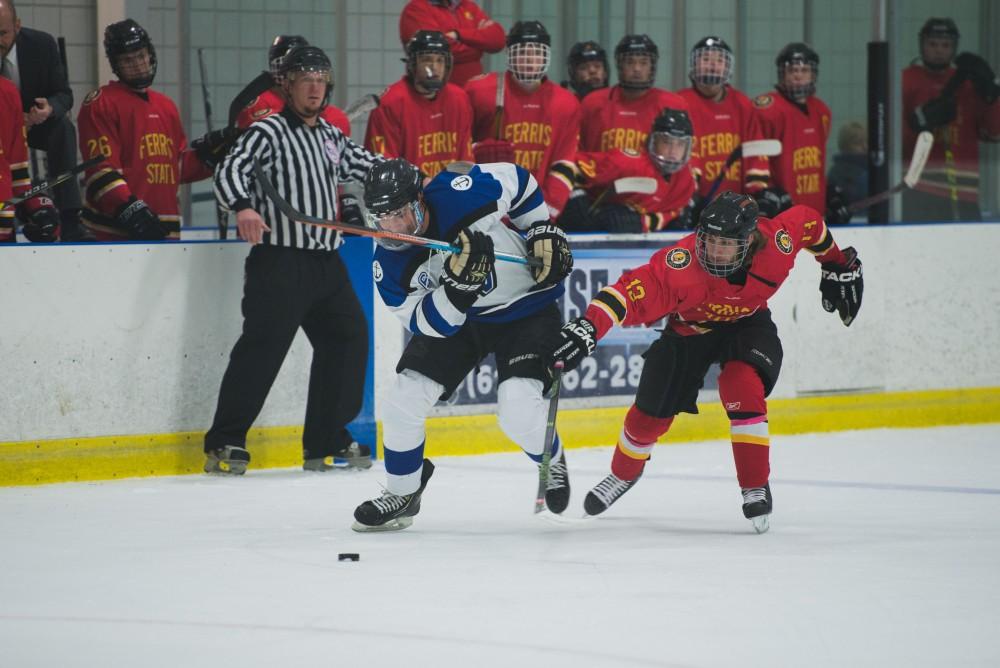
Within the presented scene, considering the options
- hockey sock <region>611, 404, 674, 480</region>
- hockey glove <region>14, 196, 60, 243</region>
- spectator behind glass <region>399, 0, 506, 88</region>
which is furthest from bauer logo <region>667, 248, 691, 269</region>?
spectator behind glass <region>399, 0, 506, 88</region>

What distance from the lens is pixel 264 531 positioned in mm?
4168

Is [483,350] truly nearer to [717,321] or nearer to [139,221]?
[717,321]

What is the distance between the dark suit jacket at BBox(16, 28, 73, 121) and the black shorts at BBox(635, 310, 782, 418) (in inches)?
95.8

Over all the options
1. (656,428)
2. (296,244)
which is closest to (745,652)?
(656,428)

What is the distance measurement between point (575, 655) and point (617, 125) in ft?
12.1

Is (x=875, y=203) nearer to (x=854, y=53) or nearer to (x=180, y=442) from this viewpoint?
(x=854, y=53)

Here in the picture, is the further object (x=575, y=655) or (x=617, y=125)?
(x=617, y=125)

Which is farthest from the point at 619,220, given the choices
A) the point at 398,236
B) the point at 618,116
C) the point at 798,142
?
the point at 398,236

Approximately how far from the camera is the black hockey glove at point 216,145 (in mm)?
5531

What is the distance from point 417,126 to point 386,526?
2.12 m

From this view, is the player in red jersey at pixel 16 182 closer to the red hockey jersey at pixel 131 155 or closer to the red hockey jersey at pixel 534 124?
the red hockey jersey at pixel 131 155

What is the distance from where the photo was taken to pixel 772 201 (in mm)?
6348

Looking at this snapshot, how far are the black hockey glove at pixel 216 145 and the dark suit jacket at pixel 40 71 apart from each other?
0.48m

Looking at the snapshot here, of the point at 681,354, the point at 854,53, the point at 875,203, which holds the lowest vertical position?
the point at 681,354
